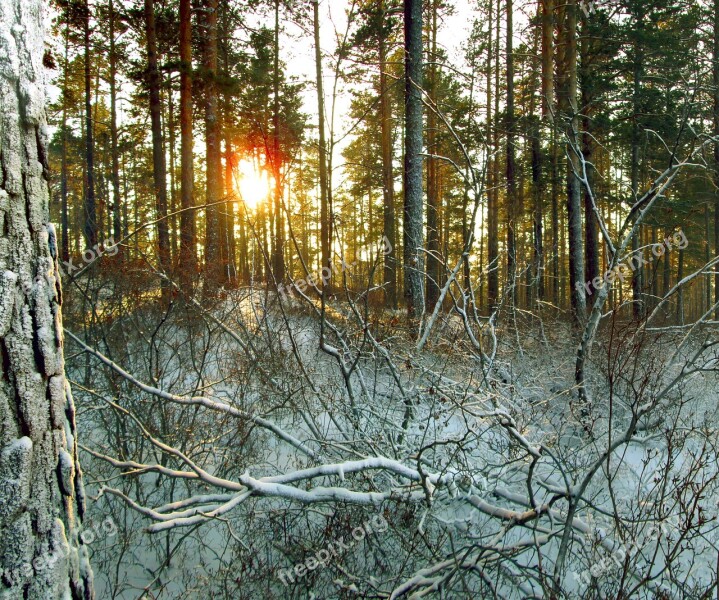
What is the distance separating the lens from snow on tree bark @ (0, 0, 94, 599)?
2.46ft

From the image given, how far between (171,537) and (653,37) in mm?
14251

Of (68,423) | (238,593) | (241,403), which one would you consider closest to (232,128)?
(241,403)

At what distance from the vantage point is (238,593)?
8.43 ft

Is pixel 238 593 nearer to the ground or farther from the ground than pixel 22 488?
nearer to the ground

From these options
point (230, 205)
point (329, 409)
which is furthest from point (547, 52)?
point (329, 409)

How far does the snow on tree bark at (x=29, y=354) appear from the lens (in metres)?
0.75

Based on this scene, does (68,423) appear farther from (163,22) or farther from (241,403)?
(163,22)

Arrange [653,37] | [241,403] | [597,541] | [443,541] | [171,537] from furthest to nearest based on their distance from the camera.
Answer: [653,37]
[241,403]
[171,537]
[443,541]
[597,541]

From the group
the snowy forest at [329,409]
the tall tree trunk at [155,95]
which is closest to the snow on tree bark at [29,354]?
the snowy forest at [329,409]

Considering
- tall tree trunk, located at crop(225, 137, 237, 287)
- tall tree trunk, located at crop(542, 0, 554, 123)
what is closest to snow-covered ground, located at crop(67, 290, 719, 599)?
tall tree trunk, located at crop(225, 137, 237, 287)

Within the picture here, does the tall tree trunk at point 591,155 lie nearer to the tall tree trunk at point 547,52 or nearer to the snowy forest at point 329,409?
the snowy forest at point 329,409

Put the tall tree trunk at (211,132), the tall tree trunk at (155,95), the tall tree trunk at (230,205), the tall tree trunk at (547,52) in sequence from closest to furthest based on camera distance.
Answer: the tall tree trunk at (230,205) → the tall tree trunk at (547,52) → the tall tree trunk at (211,132) → the tall tree trunk at (155,95)

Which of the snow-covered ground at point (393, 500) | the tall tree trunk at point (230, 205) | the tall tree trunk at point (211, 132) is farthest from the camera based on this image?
the tall tree trunk at point (211, 132)

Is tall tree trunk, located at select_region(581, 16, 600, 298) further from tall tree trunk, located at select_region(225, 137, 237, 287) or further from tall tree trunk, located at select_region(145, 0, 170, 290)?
tall tree trunk, located at select_region(145, 0, 170, 290)
